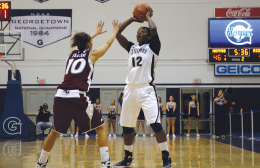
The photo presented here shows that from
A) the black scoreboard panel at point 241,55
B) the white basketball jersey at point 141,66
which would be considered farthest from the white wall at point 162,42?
the white basketball jersey at point 141,66

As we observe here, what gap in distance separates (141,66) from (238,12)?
12.5 m

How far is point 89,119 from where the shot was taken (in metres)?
3.37

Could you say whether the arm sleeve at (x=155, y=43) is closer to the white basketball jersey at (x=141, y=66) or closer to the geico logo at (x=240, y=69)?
the white basketball jersey at (x=141, y=66)

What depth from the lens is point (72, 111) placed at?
3.33m

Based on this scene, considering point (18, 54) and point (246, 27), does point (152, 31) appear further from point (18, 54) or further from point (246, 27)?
point (246, 27)

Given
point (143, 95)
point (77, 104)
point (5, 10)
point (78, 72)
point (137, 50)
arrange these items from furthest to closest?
point (5, 10) < point (137, 50) < point (143, 95) < point (78, 72) < point (77, 104)

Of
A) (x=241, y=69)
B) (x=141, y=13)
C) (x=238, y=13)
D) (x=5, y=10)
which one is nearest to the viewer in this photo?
(x=141, y=13)

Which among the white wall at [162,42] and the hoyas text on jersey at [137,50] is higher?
the white wall at [162,42]

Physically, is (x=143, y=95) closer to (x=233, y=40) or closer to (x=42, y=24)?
(x=233, y=40)

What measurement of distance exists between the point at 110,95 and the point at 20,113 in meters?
5.18

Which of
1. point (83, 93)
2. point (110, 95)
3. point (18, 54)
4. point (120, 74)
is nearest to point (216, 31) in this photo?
point (120, 74)

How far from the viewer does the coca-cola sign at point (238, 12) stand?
1482 centimetres

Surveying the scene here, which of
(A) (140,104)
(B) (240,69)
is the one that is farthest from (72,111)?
(B) (240,69)

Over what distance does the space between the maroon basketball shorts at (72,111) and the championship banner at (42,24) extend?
12.5m
